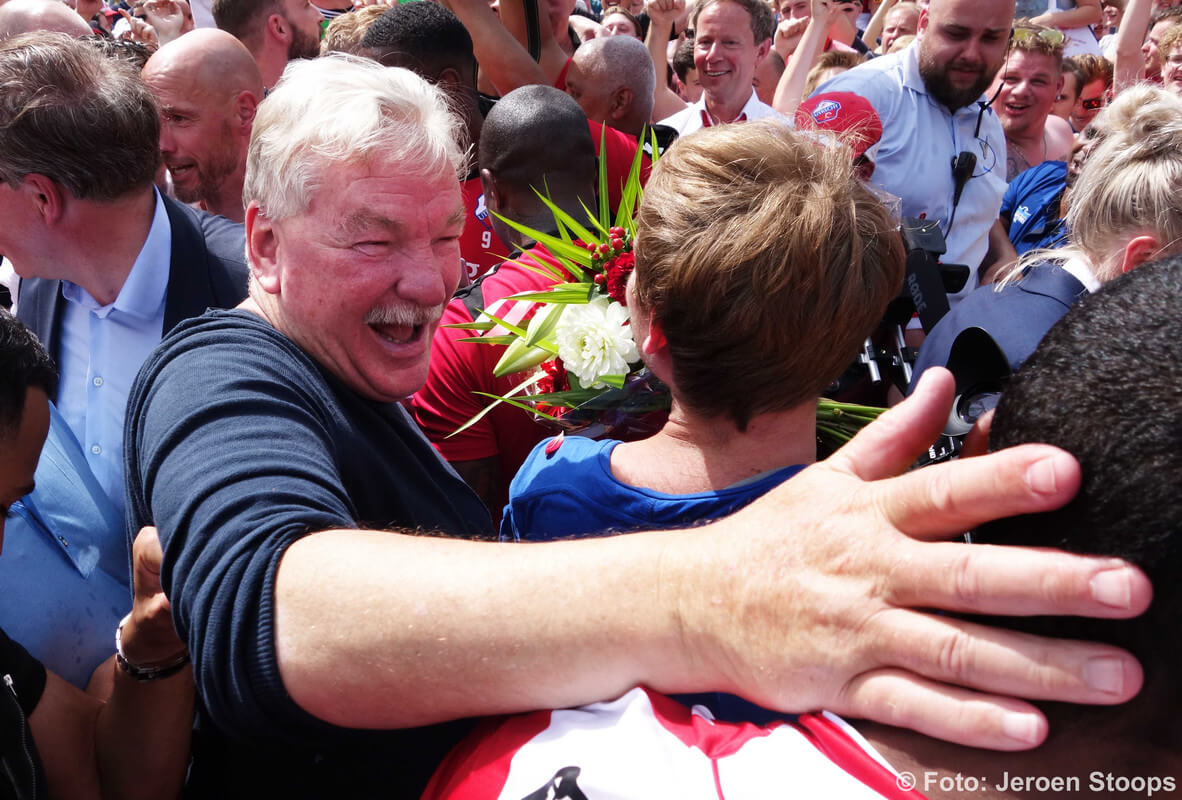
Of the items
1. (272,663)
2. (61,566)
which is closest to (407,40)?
(61,566)

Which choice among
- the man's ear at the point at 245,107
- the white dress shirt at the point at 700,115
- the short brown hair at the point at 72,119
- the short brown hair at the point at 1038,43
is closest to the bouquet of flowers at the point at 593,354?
the short brown hair at the point at 72,119

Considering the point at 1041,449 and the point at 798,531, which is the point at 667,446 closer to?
the point at 798,531

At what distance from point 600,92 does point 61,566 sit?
3468 mm

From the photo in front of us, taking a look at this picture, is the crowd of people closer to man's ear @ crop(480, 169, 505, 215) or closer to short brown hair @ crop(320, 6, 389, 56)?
man's ear @ crop(480, 169, 505, 215)

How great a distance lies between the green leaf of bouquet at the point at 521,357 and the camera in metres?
2.06

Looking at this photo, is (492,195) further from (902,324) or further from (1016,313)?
(1016,313)

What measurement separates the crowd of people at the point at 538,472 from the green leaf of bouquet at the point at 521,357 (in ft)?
0.05

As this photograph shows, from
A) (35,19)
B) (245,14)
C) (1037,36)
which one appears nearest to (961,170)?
(1037,36)

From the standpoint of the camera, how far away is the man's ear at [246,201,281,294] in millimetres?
1692

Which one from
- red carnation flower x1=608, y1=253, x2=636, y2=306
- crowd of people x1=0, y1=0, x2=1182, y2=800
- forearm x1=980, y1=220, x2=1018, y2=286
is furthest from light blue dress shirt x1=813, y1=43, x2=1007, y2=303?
red carnation flower x1=608, y1=253, x2=636, y2=306

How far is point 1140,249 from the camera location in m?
2.31

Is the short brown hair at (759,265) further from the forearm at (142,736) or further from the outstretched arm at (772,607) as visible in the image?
the forearm at (142,736)

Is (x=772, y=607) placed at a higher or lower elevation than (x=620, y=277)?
higher

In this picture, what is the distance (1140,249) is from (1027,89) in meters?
3.18
